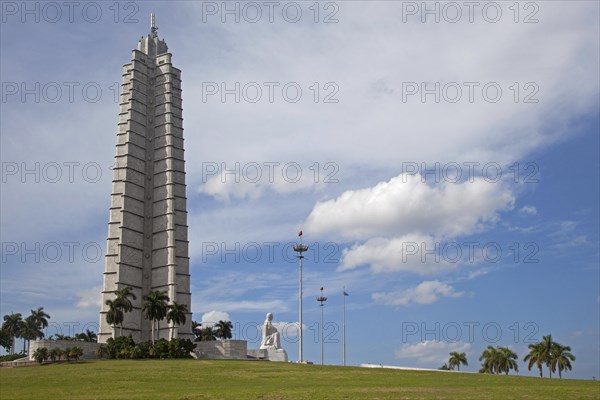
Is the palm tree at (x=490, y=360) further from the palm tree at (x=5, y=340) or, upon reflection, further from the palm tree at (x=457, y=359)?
the palm tree at (x=5, y=340)

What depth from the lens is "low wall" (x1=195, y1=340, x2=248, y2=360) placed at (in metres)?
71.9

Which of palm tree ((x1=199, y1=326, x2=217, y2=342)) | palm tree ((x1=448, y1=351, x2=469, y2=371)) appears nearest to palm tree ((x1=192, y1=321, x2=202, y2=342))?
palm tree ((x1=199, y1=326, x2=217, y2=342))

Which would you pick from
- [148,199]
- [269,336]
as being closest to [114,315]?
[269,336]

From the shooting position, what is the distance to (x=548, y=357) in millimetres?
72625

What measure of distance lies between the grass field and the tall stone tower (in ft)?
110

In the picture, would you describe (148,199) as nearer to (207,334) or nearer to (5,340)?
(207,334)

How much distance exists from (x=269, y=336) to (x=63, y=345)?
2173cm

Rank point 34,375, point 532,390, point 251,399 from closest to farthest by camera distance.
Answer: point 251,399
point 532,390
point 34,375

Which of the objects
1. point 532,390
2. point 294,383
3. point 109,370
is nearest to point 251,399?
point 294,383

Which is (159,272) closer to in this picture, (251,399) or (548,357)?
(548,357)

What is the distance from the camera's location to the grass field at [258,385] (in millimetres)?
30109

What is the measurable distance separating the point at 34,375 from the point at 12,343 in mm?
67547

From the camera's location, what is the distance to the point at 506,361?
84.6 meters

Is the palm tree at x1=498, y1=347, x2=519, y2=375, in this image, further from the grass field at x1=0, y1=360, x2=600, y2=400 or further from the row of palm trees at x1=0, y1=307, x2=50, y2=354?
the row of palm trees at x1=0, y1=307, x2=50, y2=354
